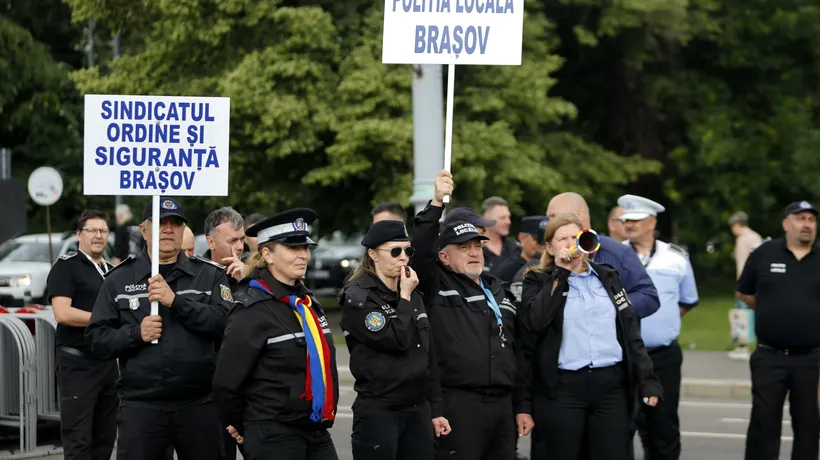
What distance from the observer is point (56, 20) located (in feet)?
97.9

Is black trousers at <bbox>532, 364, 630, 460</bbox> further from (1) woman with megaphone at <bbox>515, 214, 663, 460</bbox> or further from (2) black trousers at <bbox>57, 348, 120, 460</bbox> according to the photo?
(2) black trousers at <bbox>57, 348, 120, 460</bbox>

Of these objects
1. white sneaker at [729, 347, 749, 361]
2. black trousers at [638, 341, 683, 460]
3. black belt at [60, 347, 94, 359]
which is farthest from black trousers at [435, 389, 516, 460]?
white sneaker at [729, 347, 749, 361]

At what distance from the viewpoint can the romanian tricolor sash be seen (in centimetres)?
589

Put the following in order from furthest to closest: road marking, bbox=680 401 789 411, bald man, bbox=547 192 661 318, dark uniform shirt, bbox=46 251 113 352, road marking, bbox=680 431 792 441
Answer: road marking, bbox=680 401 789 411
road marking, bbox=680 431 792 441
dark uniform shirt, bbox=46 251 113 352
bald man, bbox=547 192 661 318

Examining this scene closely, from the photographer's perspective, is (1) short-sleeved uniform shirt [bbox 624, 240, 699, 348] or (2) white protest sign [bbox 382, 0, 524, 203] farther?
(1) short-sleeved uniform shirt [bbox 624, 240, 699, 348]

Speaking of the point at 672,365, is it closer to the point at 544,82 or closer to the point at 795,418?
the point at 795,418

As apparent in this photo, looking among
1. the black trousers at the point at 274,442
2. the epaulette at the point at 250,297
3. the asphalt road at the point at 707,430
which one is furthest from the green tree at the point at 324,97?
the black trousers at the point at 274,442

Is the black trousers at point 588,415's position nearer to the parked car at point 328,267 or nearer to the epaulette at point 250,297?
the epaulette at point 250,297

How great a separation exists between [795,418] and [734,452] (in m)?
1.86

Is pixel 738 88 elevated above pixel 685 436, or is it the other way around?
pixel 738 88

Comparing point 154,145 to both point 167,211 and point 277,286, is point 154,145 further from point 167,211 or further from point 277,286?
point 277,286

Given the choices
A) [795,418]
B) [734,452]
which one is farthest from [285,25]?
[795,418]

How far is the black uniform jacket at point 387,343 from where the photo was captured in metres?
6.44

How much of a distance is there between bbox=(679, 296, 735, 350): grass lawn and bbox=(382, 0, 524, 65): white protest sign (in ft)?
39.6
